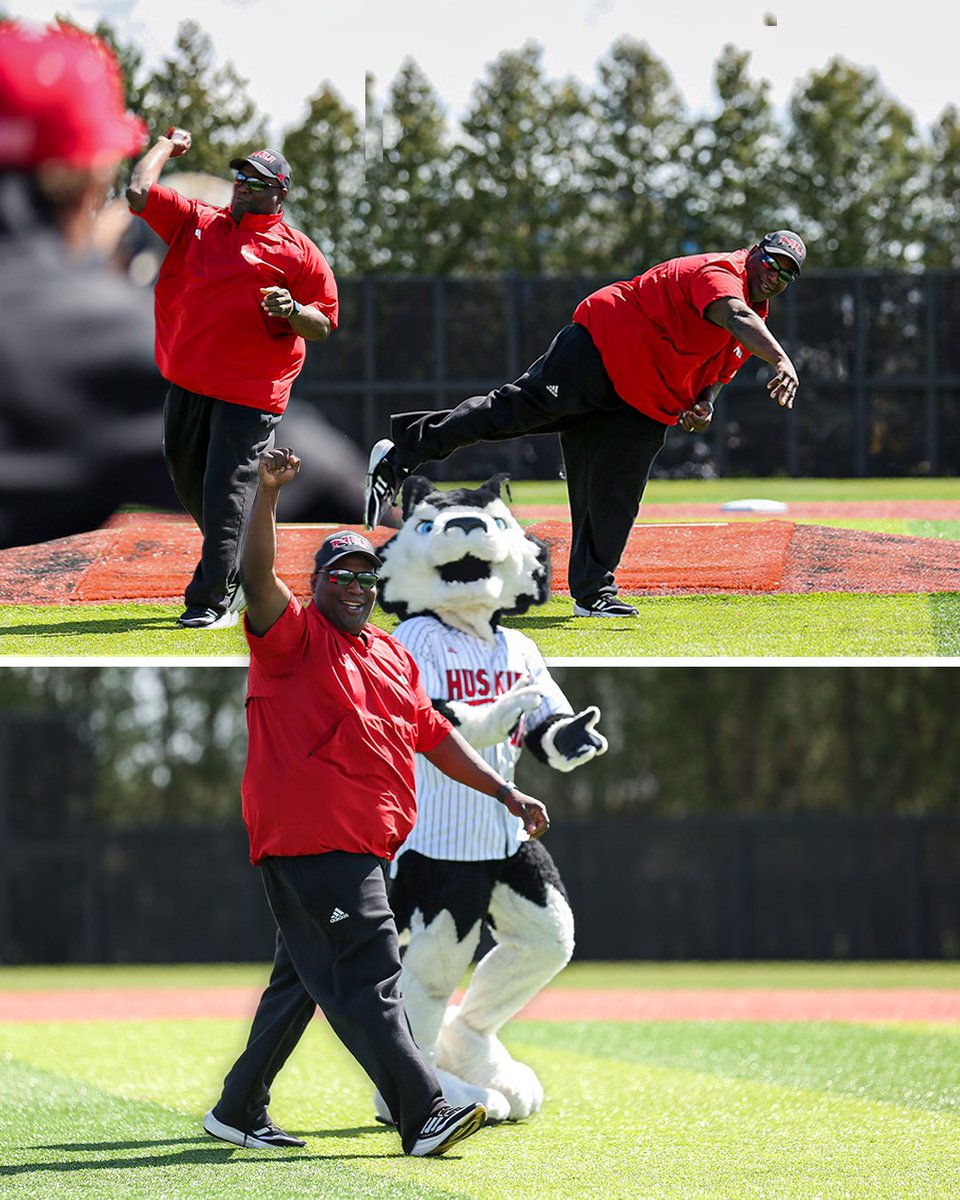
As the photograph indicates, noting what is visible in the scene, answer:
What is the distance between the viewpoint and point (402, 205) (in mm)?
5410

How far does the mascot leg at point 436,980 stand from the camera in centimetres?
681

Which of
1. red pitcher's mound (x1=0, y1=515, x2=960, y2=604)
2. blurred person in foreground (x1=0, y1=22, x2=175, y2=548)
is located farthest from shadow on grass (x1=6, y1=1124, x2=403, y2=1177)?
blurred person in foreground (x1=0, y1=22, x2=175, y2=548)

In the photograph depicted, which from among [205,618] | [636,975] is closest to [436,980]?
[205,618]

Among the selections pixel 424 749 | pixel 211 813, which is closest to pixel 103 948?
pixel 211 813

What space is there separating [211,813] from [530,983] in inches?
727

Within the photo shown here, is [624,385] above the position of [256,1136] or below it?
above

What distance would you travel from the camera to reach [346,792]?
5.46 m

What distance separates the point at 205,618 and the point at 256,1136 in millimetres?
2092

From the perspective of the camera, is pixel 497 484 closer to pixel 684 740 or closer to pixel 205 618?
pixel 205 618

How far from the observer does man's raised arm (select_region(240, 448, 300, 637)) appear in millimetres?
4742

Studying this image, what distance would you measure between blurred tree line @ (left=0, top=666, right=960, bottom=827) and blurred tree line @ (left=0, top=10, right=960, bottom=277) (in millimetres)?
18751

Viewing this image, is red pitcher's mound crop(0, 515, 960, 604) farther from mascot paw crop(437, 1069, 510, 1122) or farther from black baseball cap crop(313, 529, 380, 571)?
mascot paw crop(437, 1069, 510, 1122)

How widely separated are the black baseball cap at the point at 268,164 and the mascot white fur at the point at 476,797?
1.59 metres

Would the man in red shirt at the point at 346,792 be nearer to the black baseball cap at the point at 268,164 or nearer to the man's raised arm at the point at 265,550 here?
the man's raised arm at the point at 265,550
